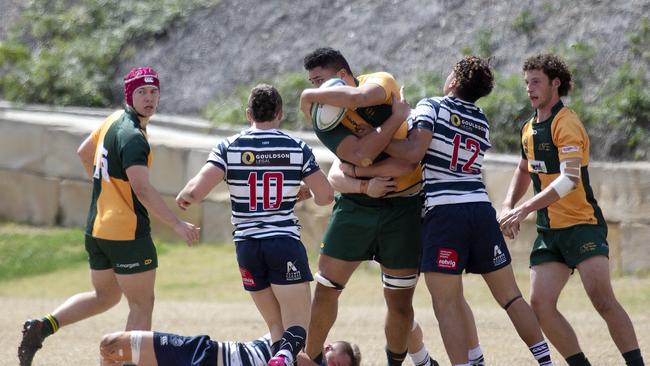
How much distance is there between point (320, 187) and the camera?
21.3 feet

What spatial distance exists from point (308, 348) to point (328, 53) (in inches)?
71.4

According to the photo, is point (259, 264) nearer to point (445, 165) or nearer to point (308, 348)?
point (308, 348)

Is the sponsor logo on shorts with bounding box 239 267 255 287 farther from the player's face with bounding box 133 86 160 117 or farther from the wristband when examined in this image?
the player's face with bounding box 133 86 160 117

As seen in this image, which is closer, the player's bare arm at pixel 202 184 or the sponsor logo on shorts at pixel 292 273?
the player's bare arm at pixel 202 184

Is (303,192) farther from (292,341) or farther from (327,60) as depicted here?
(292,341)

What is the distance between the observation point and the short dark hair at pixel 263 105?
6473mm

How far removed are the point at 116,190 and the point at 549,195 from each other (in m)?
2.69

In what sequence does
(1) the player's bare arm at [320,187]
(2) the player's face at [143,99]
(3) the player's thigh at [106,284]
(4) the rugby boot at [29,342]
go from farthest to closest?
(4) the rugby boot at [29,342] → (3) the player's thigh at [106,284] → (2) the player's face at [143,99] → (1) the player's bare arm at [320,187]

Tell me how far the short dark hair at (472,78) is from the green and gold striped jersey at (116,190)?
6.47 feet

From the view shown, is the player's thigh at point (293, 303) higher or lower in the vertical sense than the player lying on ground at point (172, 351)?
higher

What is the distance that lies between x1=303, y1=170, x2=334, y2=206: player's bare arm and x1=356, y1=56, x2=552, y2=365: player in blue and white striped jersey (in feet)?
0.77

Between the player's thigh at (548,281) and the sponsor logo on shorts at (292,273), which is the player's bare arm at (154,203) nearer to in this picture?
the sponsor logo on shorts at (292,273)

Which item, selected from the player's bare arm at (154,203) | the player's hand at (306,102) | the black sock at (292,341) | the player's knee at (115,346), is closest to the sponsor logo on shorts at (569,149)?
the player's hand at (306,102)

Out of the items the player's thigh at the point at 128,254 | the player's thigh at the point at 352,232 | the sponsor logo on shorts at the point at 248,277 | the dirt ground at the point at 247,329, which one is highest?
the player's thigh at the point at 352,232
